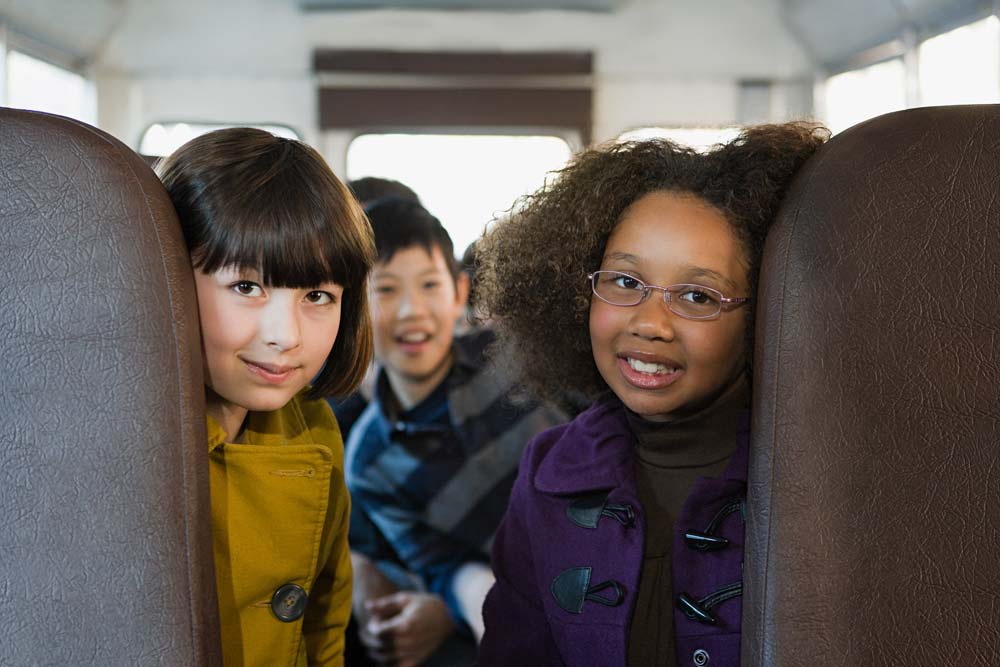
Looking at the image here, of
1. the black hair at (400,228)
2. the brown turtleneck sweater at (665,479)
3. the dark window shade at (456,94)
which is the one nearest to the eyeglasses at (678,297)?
the brown turtleneck sweater at (665,479)

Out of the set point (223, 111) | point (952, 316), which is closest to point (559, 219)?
point (952, 316)

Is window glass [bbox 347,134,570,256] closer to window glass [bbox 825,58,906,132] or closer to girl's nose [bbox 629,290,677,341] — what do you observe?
window glass [bbox 825,58,906,132]

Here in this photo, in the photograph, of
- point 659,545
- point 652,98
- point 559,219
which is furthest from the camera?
point 652,98

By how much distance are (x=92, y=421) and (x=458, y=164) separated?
2702mm

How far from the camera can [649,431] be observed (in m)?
1.33

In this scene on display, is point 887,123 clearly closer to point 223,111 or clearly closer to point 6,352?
point 6,352

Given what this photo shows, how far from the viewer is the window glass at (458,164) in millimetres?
3479

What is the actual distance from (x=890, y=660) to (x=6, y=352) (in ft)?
A: 2.91

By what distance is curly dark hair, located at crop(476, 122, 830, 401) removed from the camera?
4.04 ft

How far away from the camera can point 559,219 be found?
142 centimetres

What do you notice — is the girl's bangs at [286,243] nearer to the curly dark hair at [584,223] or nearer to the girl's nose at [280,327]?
the girl's nose at [280,327]

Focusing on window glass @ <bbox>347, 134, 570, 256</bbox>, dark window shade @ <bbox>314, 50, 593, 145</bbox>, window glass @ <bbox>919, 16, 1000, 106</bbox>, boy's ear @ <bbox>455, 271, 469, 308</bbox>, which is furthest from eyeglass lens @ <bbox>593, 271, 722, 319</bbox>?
dark window shade @ <bbox>314, 50, 593, 145</bbox>

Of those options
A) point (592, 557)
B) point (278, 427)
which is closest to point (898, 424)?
point (592, 557)

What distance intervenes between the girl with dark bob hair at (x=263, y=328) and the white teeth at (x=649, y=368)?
0.41m
